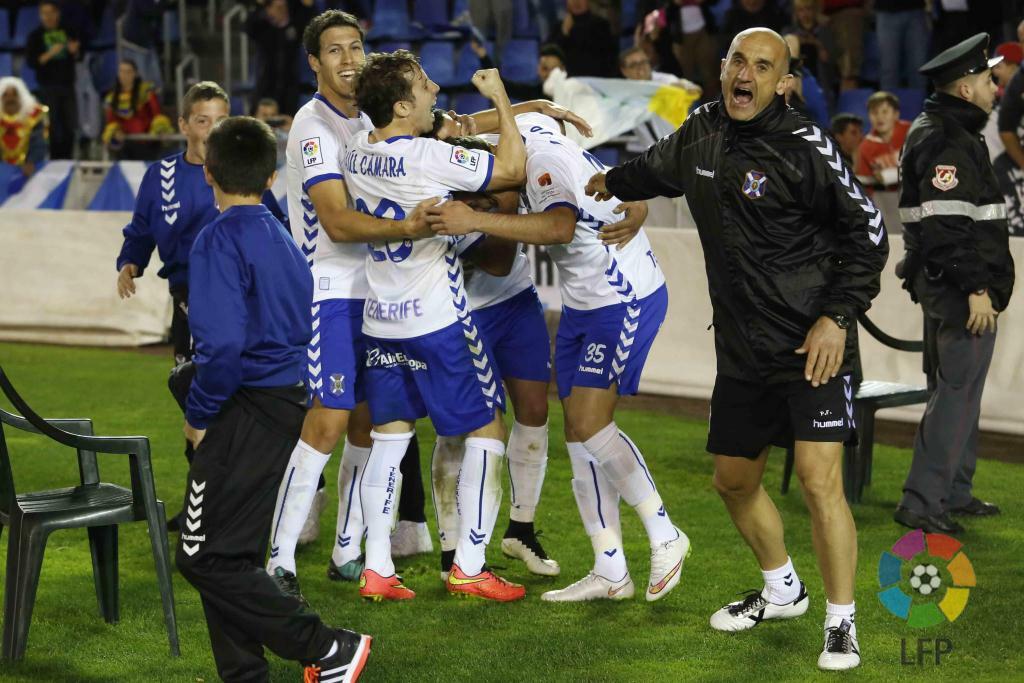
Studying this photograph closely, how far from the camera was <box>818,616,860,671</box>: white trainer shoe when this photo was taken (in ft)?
15.1

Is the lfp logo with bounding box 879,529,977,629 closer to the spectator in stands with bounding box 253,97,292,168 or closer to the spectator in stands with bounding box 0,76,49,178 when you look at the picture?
the spectator in stands with bounding box 253,97,292,168

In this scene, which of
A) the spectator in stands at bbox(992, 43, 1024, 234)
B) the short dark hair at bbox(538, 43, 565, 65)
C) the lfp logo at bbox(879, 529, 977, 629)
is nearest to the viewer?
the lfp logo at bbox(879, 529, 977, 629)

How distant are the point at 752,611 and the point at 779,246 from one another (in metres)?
1.41

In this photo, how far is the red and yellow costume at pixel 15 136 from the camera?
16.0 meters

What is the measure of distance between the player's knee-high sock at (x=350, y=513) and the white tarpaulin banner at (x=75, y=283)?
24.5ft

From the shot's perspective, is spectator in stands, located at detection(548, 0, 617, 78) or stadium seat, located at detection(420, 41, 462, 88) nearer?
spectator in stands, located at detection(548, 0, 617, 78)

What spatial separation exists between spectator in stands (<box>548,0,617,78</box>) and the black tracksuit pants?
1072 cm

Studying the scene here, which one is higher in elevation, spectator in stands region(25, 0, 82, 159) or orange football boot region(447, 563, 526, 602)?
spectator in stands region(25, 0, 82, 159)

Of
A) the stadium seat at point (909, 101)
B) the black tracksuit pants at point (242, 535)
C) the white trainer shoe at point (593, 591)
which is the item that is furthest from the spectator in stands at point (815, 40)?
the black tracksuit pants at point (242, 535)

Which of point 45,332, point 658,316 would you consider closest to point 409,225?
point 658,316

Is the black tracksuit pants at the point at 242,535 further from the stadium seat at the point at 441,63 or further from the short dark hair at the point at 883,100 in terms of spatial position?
the stadium seat at the point at 441,63

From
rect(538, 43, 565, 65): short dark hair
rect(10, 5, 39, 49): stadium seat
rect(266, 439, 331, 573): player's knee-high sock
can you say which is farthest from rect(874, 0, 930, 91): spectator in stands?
rect(10, 5, 39, 49): stadium seat

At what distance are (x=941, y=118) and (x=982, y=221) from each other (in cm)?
49

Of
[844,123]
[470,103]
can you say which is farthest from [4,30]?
[844,123]
